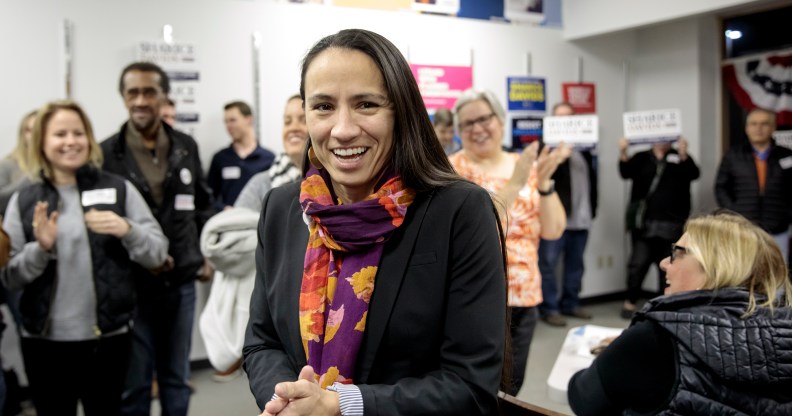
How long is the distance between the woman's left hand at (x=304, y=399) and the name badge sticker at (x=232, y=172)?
3881mm

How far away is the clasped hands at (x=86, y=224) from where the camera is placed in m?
2.60

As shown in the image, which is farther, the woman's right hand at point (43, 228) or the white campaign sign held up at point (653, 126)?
the white campaign sign held up at point (653, 126)

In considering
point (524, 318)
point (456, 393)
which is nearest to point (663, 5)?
point (524, 318)

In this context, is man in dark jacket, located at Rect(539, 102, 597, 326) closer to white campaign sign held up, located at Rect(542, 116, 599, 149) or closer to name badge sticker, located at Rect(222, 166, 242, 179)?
white campaign sign held up, located at Rect(542, 116, 599, 149)

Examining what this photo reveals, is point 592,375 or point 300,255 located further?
point 592,375

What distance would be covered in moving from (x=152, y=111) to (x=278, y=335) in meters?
2.23

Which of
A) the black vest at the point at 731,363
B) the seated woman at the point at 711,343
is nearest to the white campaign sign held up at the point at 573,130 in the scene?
the seated woman at the point at 711,343

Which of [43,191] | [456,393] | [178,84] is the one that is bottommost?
[456,393]

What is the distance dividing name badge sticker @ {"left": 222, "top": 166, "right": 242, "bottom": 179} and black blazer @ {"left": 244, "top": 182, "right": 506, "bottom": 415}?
375 cm

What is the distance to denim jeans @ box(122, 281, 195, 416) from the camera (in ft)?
9.84

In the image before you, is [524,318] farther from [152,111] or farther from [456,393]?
[152,111]

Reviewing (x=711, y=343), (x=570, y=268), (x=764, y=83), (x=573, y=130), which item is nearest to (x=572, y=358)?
(x=711, y=343)

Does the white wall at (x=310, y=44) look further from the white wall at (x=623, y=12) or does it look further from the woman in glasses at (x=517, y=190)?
the woman in glasses at (x=517, y=190)

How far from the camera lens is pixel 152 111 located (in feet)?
10.6
